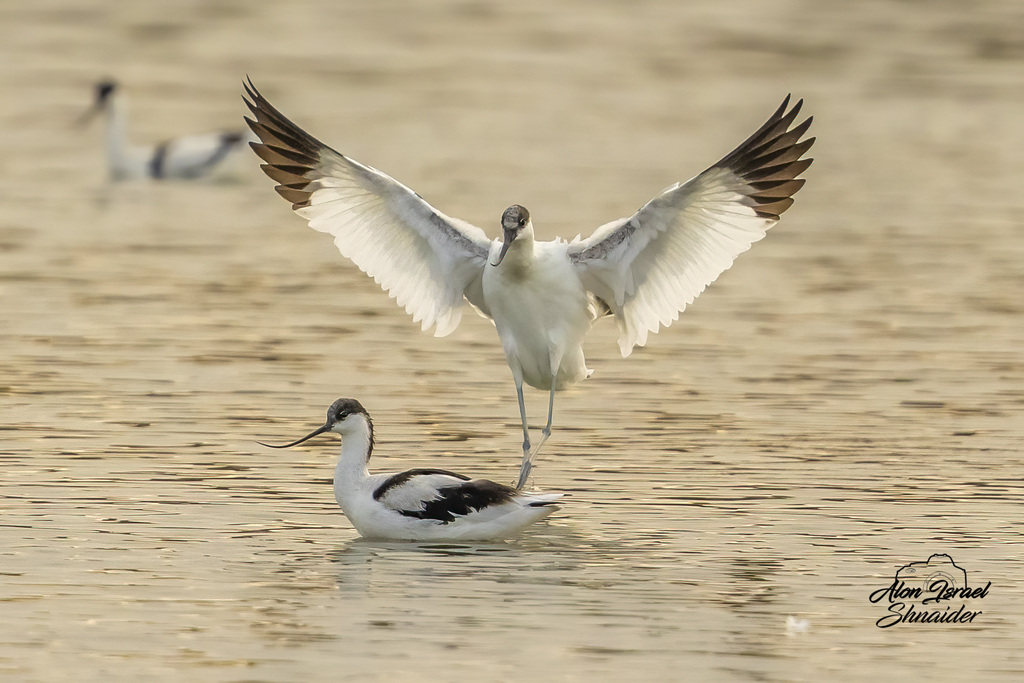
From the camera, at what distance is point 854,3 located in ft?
127

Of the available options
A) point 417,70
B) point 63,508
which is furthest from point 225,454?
point 417,70

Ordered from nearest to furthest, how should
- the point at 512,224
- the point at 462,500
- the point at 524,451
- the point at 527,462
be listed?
the point at 462,500 < the point at 512,224 < the point at 527,462 < the point at 524,451

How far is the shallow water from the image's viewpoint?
8.03 m

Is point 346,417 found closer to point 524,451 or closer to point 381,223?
point 524,451

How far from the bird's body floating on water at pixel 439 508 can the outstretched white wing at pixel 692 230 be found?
1831 millimetres

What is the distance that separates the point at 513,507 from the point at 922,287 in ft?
29.5

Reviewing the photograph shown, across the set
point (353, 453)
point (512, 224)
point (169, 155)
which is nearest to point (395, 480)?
point (353, 453)

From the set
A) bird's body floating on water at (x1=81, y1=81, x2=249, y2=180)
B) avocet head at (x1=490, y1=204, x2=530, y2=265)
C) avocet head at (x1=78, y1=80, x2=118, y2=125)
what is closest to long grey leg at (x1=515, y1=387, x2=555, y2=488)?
avocet head at (x1=490, y1=204, x2=530, y2=265)

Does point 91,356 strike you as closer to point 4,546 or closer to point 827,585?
point 4,546

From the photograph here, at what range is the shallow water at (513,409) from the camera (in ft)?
26.3

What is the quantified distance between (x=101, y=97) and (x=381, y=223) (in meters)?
14.8

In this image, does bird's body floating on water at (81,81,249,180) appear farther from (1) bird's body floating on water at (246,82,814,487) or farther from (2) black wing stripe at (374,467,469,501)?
(2) black wing stripe at (374,467,469,501)

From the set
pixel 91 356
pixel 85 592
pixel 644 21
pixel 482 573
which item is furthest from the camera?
pixel 644 21

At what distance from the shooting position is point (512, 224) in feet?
35.0
